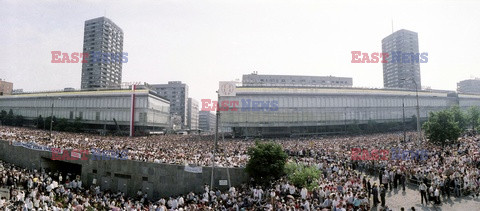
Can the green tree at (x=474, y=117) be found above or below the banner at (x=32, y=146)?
above

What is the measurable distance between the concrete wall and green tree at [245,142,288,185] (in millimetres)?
2288

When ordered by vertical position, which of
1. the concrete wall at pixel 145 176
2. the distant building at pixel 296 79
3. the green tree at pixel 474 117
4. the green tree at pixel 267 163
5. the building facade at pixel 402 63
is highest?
the building facade at pixel 402 63

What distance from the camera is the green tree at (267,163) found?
23.2m

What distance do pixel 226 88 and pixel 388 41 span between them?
15268 centimetres

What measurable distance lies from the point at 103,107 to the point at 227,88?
60.0 meters

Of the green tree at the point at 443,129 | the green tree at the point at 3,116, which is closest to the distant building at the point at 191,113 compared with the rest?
the green tree at the point at 3,116

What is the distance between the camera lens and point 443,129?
3055 centimetres

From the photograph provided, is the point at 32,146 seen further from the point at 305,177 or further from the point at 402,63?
the point at 402,63

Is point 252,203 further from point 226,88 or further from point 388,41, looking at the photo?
point 388,41

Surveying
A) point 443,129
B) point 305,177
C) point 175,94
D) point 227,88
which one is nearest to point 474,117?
point 443,129

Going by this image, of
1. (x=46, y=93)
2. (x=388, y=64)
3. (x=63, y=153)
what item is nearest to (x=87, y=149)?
(x=63, y=153)

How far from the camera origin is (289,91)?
66.2m

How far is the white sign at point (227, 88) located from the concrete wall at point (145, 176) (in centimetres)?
703

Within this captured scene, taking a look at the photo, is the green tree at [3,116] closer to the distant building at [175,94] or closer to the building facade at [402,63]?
the distant building at [175,94]
